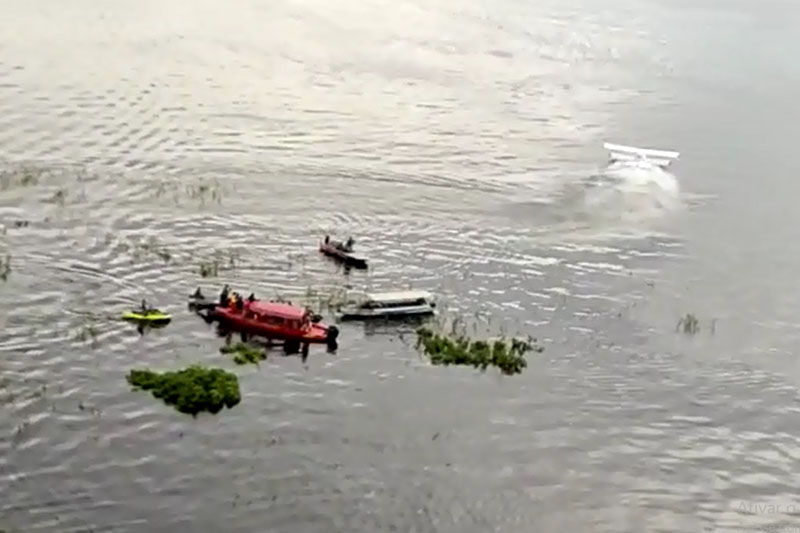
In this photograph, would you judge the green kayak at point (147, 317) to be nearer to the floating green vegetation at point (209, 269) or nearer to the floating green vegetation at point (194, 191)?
the floating green vegetation at point (209, 269)

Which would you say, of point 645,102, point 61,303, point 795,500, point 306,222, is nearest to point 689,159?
point 645,102

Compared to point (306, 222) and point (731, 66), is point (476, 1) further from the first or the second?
point (306, 222)

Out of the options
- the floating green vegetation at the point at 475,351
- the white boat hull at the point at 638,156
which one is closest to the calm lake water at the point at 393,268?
the floating green vegetation at the point at 475,351

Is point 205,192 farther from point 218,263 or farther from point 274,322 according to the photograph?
point 274,322

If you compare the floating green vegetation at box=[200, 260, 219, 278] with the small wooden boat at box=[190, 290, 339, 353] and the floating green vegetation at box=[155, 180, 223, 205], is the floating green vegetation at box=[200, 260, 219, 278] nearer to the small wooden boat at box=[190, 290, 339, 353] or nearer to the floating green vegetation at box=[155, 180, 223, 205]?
the small wooden boat at box=[190, 290, 339, 353]

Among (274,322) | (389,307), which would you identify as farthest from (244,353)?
(389,307)

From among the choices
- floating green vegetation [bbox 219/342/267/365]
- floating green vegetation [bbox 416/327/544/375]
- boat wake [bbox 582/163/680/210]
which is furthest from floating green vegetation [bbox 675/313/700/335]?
floating green vegetation [bbox 219/342/267/365]
